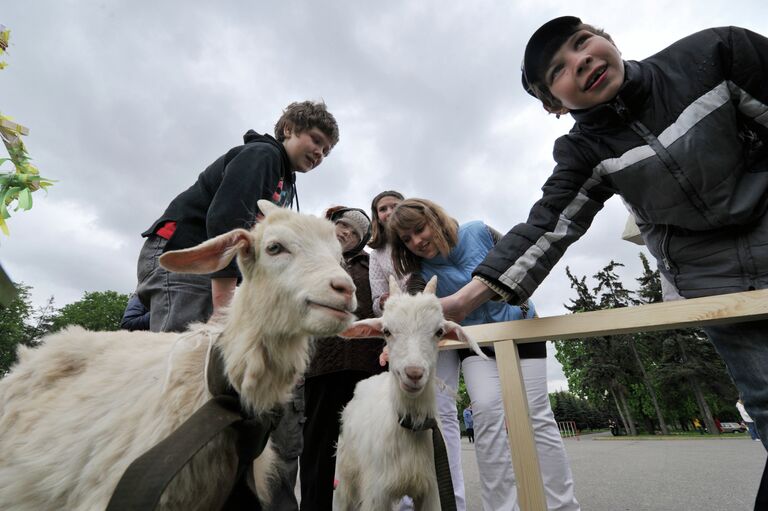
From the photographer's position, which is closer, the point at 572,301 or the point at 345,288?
the point at 345,288

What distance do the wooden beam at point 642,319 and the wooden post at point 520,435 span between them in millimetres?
108

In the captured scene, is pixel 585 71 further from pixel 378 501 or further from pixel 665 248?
pixel 378 501

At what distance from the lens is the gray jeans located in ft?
8.55

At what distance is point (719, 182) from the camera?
5.38 feet

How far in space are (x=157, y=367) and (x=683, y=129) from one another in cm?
267

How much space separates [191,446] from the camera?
1.39m

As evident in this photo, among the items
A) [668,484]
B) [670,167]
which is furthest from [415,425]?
[668,484]

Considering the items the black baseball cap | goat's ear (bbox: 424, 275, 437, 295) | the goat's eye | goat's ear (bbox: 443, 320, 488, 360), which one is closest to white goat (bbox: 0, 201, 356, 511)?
the goat's eye

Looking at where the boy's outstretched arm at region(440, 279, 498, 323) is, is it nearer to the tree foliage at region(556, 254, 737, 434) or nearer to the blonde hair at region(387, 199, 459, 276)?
the blonde hair at region(387, 199, 459, 276)

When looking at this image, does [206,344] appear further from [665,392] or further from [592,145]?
[665,392]

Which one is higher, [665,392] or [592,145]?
[665,392]

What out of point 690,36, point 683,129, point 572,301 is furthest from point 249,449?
point 572,301

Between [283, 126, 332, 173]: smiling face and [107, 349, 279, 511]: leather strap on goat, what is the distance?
1.81 m

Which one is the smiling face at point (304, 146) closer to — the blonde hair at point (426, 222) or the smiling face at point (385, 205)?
the blonde hair at point (426, 222)
